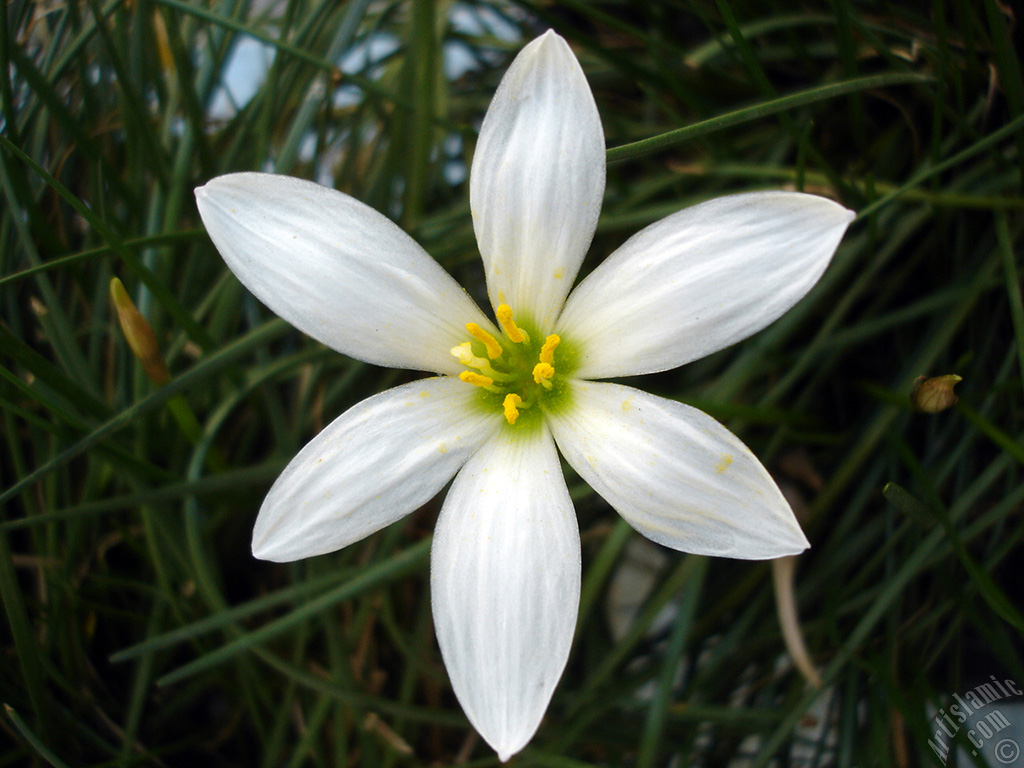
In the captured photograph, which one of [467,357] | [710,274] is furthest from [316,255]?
[710,274]

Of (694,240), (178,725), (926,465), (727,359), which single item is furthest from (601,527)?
(178,725)

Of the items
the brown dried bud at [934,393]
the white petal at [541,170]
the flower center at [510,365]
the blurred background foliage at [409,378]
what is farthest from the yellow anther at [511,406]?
the brown dried bud at [934,393]

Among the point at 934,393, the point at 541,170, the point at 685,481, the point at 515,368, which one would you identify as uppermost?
the point at 541,170

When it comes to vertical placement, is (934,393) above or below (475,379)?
below

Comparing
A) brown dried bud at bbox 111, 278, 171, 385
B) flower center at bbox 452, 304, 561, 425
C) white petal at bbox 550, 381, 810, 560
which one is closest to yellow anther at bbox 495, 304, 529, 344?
flower center at bbox 452, 304, 561, 425

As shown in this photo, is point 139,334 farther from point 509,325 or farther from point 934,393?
point 934,393

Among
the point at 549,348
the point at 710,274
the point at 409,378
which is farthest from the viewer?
the point at 409,378

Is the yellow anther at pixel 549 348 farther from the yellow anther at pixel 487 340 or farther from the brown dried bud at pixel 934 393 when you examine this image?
the brown dried bud at pixel 934 393

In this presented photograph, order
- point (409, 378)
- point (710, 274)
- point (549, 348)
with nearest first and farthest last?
point (710, 274) → point (549, 348) → point (409, 378)

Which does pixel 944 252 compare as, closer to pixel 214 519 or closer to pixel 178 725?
pixel 214 519
